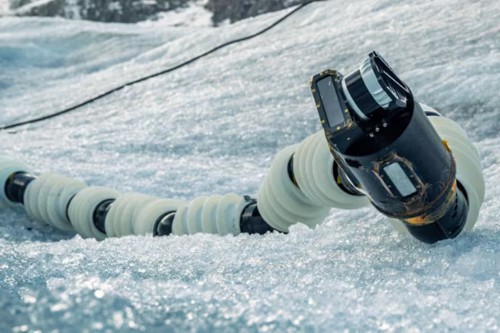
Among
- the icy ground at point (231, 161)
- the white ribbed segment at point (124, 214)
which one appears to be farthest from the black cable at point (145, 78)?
the white ribbed segment at point (124, 214)

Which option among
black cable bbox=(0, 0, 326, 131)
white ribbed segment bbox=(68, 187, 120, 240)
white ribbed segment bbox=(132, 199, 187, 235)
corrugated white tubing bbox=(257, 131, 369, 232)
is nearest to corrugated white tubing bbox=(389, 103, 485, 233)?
corrugated white tubing bbox=(257, 131, 369, 232)

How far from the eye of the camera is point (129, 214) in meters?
1.70

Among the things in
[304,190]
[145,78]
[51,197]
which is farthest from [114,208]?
[145,78]

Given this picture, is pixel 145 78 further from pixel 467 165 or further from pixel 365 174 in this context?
pixel 365 174

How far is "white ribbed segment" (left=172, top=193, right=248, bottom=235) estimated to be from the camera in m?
1.43

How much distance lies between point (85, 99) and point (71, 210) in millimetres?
1374

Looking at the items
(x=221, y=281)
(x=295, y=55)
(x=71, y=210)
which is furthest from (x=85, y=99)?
(x=221, y=281)

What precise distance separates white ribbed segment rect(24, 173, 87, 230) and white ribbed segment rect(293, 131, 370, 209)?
36.1 inches

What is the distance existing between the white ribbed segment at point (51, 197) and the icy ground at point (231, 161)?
0.12 feet

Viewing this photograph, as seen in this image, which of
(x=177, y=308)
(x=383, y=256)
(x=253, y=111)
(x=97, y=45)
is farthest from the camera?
(x=97, y=45)

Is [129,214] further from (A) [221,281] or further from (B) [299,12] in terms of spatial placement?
(B) [299,12]

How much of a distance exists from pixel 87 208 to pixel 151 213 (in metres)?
0.23

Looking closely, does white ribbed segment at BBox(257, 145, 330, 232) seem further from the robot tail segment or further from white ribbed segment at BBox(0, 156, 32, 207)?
white ribbed segment at BBox(0, 156, 32, 207)

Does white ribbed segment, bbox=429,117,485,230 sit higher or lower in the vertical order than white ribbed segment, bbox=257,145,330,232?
higher
